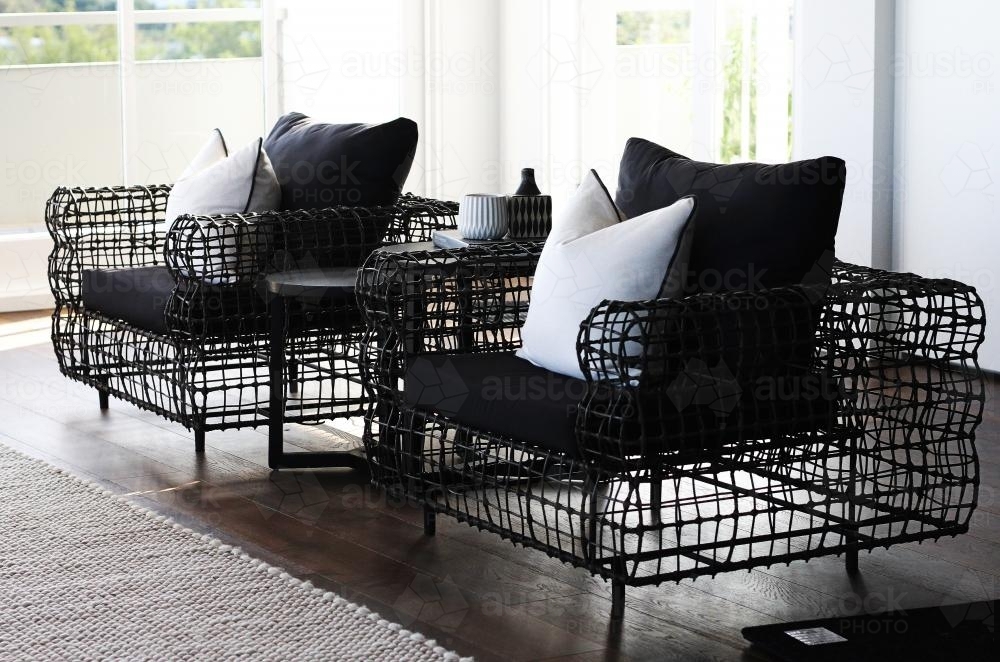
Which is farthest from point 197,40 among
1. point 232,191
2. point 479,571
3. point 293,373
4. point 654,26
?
point 479,571

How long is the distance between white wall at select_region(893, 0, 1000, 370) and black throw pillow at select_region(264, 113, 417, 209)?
193 centimetres

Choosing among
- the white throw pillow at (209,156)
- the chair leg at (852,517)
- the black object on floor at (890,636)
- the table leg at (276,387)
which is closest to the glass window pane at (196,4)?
the white throw pillow at (209,156)

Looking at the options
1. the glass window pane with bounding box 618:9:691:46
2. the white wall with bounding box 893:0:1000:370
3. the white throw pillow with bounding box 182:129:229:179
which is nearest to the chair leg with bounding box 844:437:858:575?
the white wall with bounding box 893:0:1000:370

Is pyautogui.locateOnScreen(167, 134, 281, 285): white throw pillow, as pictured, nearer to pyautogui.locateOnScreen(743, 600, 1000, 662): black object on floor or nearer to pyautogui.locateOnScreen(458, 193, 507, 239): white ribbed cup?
pyautogui.locateOnScreen(458, 193, 507, 239): white ribbed cup

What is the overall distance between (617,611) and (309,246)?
153 centimetres

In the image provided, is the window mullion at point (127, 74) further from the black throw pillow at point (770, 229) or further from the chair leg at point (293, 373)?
the black throw pillow at point (770, 229)

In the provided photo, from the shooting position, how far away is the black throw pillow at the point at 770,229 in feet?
8.39

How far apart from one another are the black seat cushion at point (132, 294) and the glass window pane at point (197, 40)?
106 inches

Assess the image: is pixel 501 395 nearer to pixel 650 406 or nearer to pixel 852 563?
pixel 650 406

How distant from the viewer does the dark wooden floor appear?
2.37 meters

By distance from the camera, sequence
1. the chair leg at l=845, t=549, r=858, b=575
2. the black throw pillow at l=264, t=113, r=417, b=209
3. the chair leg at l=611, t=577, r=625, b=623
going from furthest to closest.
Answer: the black throw pillow at l=264, t=113, r=417, b=209, the chair leg at l=845, t=549, r=858, b=575, the chair leg at l=611, t=577, r=625, b=623

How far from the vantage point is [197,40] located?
6520 millimetres

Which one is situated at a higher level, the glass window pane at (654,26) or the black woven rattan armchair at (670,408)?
the glass window pane at (654,26)

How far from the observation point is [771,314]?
2408 mm
